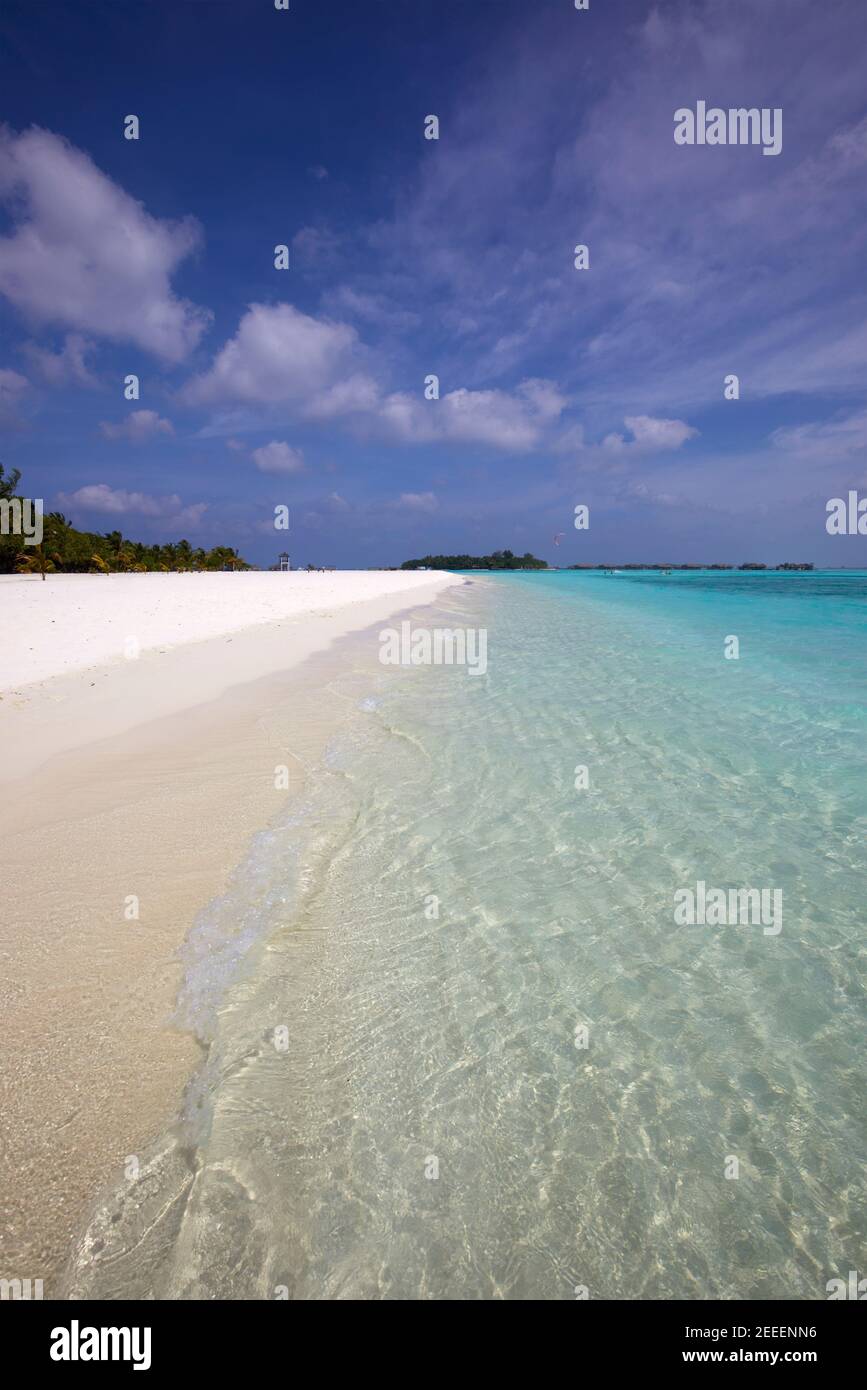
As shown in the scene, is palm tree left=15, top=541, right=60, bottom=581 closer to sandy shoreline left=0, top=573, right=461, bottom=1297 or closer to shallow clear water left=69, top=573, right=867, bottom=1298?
sandy shoreline left=0, top=573, right=461, bottom=1297

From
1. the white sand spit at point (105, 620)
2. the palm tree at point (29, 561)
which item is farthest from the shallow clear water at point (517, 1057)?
the palm tree at point (29, 561)

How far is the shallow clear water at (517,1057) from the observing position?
2.30m

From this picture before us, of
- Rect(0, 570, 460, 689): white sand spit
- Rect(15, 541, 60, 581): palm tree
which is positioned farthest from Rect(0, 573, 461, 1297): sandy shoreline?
Rect(15, 541, 60, 581): palm tree

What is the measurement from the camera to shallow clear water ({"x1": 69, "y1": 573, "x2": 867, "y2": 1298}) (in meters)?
2.30

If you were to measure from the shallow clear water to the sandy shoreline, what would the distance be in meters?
0.24

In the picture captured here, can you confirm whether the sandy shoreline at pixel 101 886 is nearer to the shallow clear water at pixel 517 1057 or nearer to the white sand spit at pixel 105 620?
the shallow clear water at pixel 517 1057

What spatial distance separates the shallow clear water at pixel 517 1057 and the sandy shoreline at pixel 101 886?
237 millimetres

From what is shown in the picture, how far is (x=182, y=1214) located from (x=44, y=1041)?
54.7 inches

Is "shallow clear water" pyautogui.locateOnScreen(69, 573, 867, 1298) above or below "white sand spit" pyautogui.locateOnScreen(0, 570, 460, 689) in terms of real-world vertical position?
below

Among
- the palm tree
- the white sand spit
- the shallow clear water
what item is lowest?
the shallow clear water
